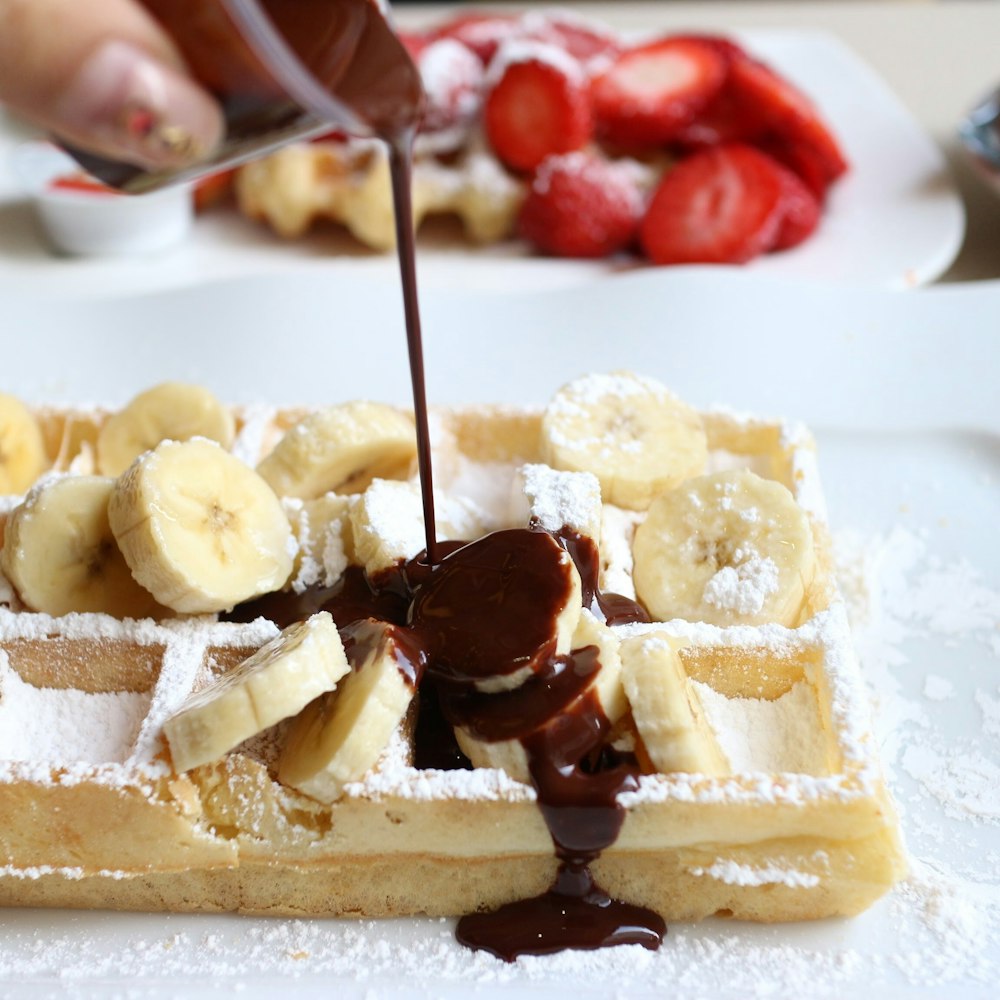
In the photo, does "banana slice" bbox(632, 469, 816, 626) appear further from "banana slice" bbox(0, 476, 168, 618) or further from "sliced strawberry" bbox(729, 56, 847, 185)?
"sliced strawberry" bbox(729, 56, 847, 185)

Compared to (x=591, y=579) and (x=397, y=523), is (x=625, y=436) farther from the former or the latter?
(x=397, y=523)

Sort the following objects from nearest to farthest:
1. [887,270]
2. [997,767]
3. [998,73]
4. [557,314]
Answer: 1. [997,767]
2. [557,314]
3. [887,270]
4. [998,73]

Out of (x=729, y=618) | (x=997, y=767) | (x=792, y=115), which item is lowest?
(x=997, y=767)

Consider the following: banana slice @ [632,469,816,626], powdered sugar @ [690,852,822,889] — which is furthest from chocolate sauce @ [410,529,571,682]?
powdered sugar @ [690,852,822,889]

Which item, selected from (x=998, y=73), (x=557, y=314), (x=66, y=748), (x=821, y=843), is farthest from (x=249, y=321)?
(x=998, y=73)

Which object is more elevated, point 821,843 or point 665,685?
point 665,685

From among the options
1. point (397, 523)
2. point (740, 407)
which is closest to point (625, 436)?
point (397, 523)

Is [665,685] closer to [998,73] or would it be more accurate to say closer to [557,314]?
[557,314]
